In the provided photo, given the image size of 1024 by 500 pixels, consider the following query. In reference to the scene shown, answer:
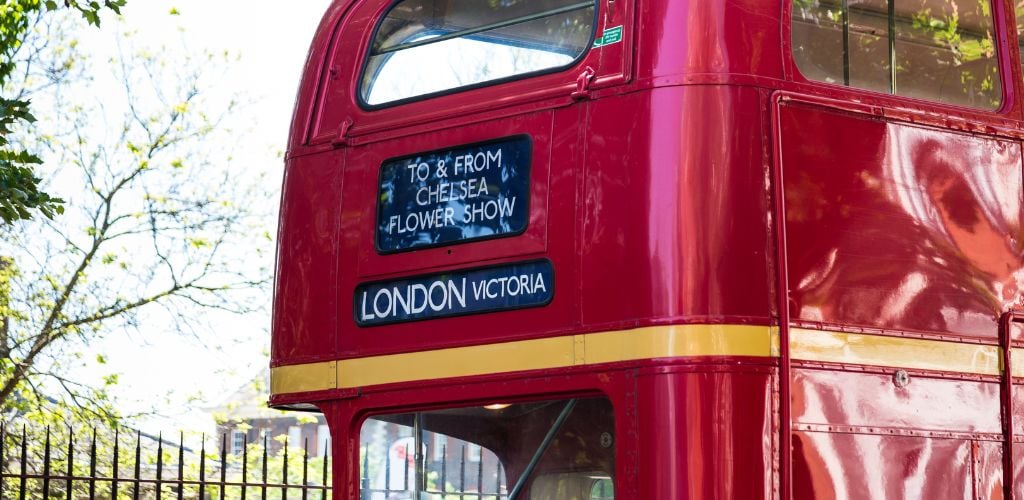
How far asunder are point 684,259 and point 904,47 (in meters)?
1.28

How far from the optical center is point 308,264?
5.73 metres

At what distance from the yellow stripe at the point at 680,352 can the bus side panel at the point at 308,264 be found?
33 centimetres

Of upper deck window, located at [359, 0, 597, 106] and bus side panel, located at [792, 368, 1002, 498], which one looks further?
upper deck window, located at [359, 0, 597, 106]

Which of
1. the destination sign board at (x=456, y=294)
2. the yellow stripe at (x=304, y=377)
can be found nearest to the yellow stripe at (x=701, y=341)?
the destination sign board at (x=456, y=294)

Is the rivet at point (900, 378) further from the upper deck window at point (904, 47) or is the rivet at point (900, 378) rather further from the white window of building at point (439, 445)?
the white window of building at point (439, 445)

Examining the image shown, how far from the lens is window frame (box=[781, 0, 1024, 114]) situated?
4773mm

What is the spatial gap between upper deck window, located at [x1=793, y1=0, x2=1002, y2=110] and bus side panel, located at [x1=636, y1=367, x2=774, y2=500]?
1.15m

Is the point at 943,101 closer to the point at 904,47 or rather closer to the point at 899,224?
the point at 904,47

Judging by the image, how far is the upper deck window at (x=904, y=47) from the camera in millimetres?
4875

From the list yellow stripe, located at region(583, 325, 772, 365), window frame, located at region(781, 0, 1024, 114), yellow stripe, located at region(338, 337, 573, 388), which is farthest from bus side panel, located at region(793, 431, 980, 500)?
window frame, located at region(781, 0, 1024, 114)

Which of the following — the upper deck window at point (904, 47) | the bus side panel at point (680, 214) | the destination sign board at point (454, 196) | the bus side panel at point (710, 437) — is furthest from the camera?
the destination sign board at point (454, 196)

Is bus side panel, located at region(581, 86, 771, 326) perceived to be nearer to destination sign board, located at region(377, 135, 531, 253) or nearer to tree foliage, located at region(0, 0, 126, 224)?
destination sign board, located at region(377, 135, 531, 253)

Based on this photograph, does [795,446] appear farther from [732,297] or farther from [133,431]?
[133,431]

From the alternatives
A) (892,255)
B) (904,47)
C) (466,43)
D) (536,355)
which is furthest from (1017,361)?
(466,43)
